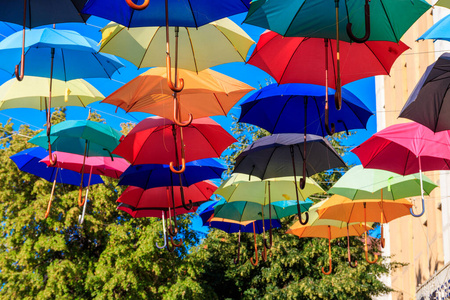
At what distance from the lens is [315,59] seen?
6.69 metres

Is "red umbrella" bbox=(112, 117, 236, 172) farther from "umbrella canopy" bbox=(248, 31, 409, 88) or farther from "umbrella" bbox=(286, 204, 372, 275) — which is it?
"umbrella" bbox=(286, 204, 372, 275)

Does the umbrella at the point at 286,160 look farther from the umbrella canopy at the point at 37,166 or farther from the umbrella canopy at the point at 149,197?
the umbrella canopy at the point at 37,166

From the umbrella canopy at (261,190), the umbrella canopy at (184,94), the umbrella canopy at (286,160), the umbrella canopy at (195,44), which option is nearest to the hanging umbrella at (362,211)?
the umbrella canopy at (261,190)

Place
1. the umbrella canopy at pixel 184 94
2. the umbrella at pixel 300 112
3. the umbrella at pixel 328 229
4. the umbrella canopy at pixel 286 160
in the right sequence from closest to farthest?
the umbrella canopy at pixel 184 94, the umbrella at pixel 300 112, the umbrella canopy at pixel 286 160, the umbrella at pixel 328 229

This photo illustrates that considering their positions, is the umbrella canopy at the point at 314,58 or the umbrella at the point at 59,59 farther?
the umbrella at the point at 59,59

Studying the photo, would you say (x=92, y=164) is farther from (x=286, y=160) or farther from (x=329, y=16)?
(x=329, y=16)

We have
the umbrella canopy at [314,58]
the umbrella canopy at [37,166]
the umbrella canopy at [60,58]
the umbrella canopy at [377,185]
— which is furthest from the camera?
the umbrella canopy at [37,166]

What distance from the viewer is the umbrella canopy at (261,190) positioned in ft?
33.1

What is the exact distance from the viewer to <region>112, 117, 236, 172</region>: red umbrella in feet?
27.2

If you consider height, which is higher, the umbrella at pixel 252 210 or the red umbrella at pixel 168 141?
the red umbrella at pixel 168 141

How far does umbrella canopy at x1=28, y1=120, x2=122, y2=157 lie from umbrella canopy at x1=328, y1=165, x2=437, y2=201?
11.8 feet

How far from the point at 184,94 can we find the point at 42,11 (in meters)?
2.24

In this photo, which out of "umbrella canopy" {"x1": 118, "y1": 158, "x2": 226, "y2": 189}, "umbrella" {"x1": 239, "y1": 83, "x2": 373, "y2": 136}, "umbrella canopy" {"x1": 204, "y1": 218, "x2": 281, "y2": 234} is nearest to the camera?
"umbrella" {"x1": 239, "y1": 83, "x2": 373, "y2": 136}

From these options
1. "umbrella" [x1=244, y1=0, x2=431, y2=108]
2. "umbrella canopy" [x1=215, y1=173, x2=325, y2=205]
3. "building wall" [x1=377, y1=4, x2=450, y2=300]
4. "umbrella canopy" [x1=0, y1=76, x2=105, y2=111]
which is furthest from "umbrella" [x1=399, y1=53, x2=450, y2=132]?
"building wall" [x1=377, y1=4, x2=450, y2=300]
